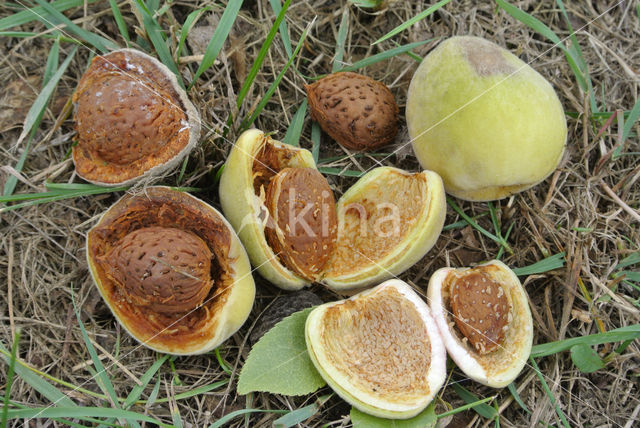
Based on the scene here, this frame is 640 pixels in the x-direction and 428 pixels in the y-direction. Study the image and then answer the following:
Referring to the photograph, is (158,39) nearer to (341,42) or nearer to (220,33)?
(220,33)

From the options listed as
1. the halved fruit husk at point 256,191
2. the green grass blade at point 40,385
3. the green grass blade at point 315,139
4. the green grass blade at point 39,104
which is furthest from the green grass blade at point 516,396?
the green grass blade at point 39,104

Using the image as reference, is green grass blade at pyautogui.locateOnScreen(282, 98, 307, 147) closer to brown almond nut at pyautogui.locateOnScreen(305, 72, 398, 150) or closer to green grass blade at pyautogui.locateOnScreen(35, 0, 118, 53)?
brown almond nut at pyautogui.locateOnScreen(305, 72, 398, 150)

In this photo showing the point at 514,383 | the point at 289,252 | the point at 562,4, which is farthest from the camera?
the point at 562,4

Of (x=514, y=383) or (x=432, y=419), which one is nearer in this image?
(x=432, y=419)

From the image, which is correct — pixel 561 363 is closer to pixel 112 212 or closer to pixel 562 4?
pixel 562 4

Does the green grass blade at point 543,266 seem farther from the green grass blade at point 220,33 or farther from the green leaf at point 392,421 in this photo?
the green grass blade at point 220,33

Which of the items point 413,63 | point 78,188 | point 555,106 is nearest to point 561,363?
point 555,106

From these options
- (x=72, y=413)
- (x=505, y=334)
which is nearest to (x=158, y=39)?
(x=72, y=413)
